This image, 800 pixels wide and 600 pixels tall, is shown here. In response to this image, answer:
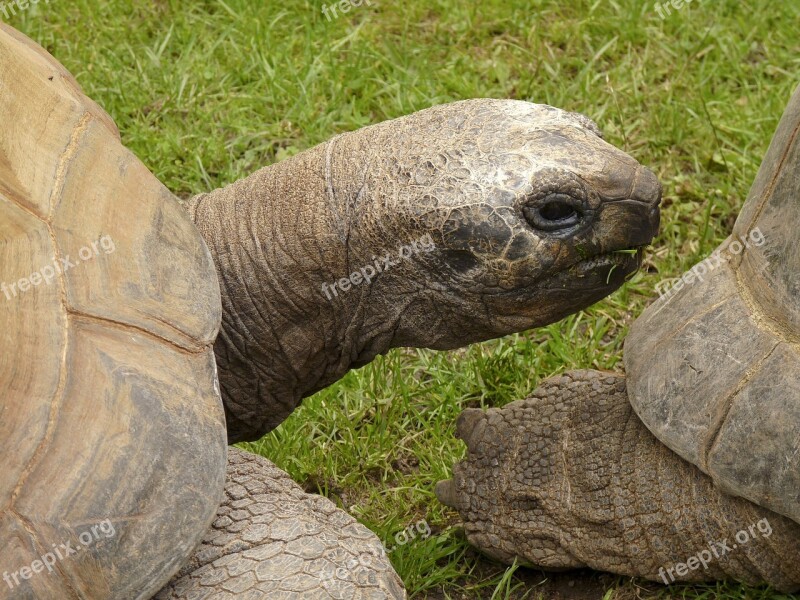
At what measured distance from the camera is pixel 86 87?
5.21m

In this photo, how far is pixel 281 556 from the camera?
96.7 inches

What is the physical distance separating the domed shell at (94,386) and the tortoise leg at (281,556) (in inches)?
9.4

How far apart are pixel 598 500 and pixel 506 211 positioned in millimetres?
870

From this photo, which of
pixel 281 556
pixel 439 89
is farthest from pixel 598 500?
pixel 439 89

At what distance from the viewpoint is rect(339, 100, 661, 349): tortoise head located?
266cm

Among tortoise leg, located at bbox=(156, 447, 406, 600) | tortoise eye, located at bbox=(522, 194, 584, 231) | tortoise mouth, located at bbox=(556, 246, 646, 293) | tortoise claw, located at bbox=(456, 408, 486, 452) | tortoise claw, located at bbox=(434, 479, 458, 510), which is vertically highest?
tortoise eye, located at bbox=(522, 194, 584, 231)

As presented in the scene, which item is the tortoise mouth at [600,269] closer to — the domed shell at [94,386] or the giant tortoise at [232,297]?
the giant tortoise at [232,297]

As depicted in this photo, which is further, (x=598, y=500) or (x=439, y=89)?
(x=439, y=89)

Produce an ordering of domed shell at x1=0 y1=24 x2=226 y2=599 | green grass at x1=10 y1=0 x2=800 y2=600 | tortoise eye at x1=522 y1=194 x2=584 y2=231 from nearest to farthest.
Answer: domed shell at x1=0 y1=24 x2=226 y2=599 → tortoise eye at x1=522 y1=194 x2=584 y2=231 → green grass at x1=10 y1=0 x2=800 y2=600

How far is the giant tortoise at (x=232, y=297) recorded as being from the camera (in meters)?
2.11

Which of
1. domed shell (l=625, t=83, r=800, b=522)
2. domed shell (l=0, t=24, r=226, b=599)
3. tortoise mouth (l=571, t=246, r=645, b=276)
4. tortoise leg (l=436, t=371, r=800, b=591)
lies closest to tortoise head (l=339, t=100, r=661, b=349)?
tortoise mouth (l=571, t=246, r=645, b=276)

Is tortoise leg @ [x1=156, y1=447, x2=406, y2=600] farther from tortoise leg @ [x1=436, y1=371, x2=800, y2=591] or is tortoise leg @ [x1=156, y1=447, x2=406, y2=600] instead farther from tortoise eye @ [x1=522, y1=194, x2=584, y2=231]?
tortoise eye @ [x1=522, y1=194, x2=584, y2=231]

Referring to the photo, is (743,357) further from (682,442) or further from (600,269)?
(600,269)

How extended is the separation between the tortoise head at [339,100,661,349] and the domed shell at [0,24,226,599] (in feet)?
1.91
